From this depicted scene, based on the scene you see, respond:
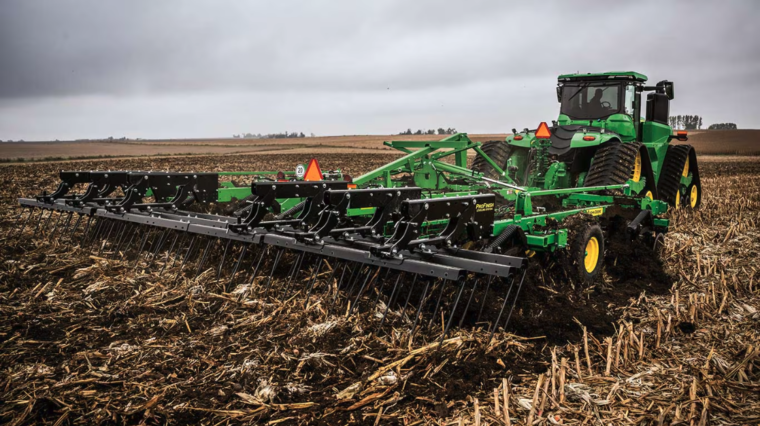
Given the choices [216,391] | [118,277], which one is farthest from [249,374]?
[118,277]

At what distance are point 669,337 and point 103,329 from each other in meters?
4.00

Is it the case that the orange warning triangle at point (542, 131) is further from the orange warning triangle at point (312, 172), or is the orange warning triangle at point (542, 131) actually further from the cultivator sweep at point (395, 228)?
the orange warning triangle at point (312, 172)

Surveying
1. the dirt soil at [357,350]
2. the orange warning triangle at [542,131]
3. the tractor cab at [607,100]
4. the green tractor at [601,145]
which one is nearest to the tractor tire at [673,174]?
the green tractor at [601,145]

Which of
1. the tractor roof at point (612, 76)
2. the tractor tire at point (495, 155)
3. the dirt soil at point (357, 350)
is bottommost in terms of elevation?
the dirt soil at point (357, 350)

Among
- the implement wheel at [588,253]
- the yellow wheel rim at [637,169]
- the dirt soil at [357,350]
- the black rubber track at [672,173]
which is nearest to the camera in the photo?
the dirt soil at [357,350]

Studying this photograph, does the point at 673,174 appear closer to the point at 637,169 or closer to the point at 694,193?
the point at 694,193

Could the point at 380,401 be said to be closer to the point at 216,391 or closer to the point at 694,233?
the point at 216,391

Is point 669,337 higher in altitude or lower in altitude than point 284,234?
lower

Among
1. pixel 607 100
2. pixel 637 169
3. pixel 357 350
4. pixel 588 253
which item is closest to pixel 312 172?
pixel 588 253

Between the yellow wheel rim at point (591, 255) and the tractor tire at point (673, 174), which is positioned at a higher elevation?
the tractor tire at point (673, 174)

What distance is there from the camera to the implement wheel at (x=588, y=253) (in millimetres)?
4812

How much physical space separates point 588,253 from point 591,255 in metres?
0.07

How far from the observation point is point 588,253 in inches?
199

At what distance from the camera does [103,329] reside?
151 inches
